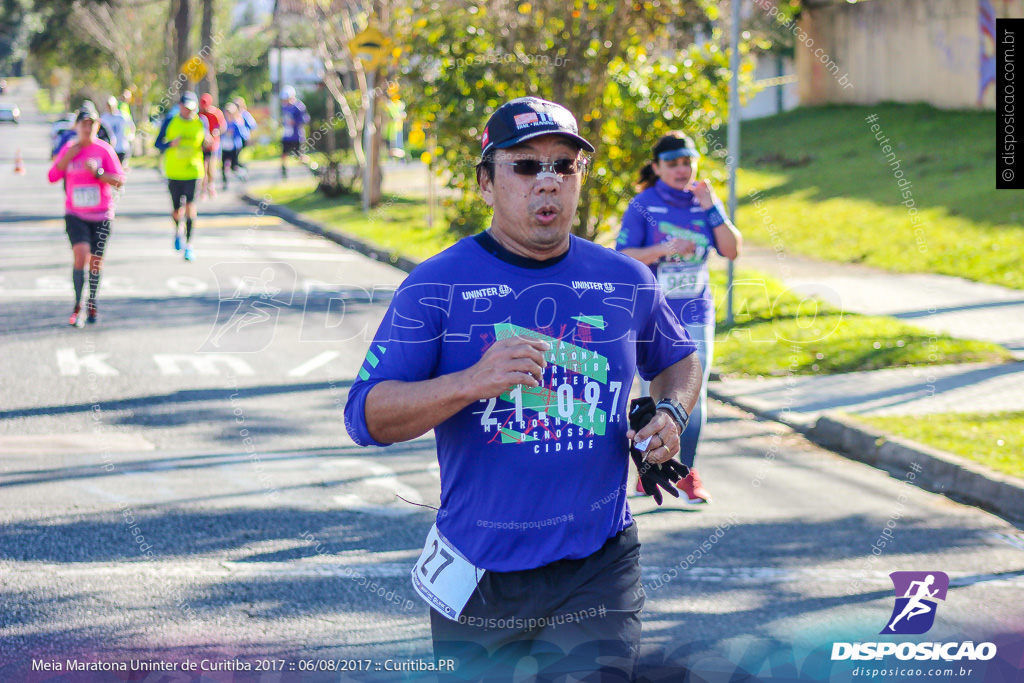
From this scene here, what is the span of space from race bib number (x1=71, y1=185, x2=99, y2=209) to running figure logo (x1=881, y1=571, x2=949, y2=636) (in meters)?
8.92

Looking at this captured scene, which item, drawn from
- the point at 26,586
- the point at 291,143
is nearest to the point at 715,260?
the point at 26,586

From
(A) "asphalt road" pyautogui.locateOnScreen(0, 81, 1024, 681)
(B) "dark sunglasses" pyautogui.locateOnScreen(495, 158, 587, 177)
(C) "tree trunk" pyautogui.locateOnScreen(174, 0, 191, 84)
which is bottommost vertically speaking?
(A) "asphalt road" pyautogui.locateOnScreen(0, 81, 1024, 681)

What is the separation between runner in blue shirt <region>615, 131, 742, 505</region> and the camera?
728 centimetres

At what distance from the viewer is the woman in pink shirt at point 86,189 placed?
12.1 meters

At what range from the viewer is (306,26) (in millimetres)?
44125

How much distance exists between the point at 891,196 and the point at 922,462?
1322cm

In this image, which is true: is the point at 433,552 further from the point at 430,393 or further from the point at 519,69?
the point at 519,69

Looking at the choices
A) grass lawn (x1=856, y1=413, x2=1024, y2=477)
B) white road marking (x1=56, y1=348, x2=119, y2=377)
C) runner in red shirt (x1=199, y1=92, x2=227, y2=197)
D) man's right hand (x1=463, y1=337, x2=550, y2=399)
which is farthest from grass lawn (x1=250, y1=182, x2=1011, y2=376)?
runner in red shirt (x1=199, y1=92, x2=227, y2=197)

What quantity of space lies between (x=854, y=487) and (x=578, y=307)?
519cm

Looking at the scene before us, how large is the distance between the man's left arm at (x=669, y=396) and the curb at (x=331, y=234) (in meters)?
12.4

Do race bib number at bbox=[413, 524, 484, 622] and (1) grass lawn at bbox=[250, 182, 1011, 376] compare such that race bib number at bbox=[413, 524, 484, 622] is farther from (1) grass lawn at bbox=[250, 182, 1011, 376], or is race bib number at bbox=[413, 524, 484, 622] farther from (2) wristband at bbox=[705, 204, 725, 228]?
(1) grass lawn at bbox=[250, 182, 1011, 376]

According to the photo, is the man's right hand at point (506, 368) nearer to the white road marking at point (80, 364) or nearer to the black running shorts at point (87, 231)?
the white road marking at point (80, 364)

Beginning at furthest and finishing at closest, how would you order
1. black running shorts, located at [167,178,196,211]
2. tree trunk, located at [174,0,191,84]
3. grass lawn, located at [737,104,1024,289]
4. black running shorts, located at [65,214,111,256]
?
tree trunk, located at [174,0,191,84] < black running shorts, located at [167,178,196,211] < grass lawn, located at [737,104,1024,289] < black running shorts, located at [65,214,111,256]

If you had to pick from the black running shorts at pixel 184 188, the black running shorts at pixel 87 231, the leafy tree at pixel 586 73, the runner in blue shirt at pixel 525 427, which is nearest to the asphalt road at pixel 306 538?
the runner in blue shirt at pixel 525 427
